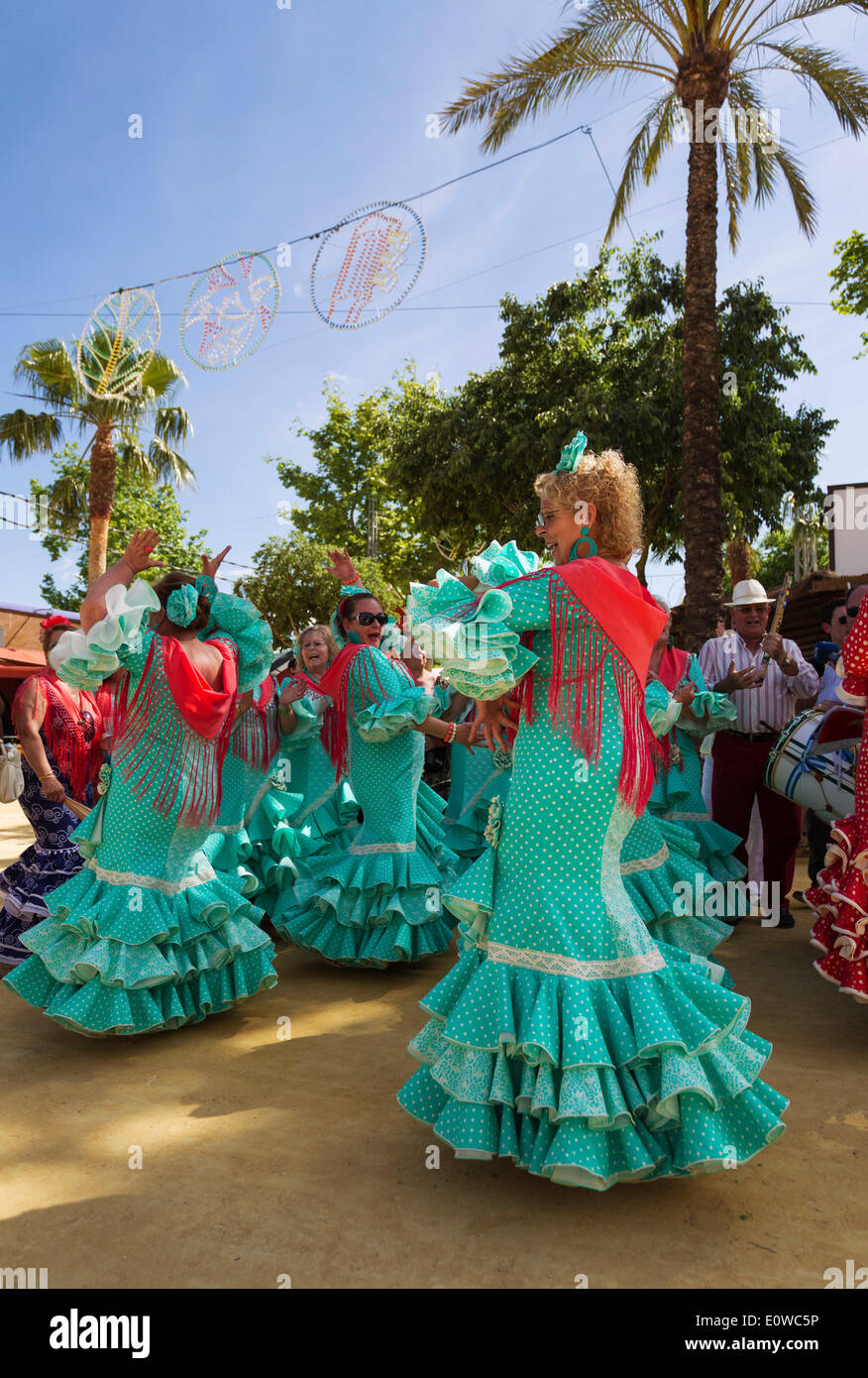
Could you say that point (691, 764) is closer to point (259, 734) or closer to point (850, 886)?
point (850, 886)

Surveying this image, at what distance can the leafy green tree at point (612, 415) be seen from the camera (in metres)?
15.8

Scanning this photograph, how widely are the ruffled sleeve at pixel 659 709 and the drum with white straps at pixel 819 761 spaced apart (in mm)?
798

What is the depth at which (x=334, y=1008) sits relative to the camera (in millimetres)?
4680

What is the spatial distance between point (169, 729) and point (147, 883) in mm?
672

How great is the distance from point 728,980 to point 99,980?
8.15ft

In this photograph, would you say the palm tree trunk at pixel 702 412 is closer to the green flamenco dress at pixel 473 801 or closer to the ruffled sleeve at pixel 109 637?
the green flamenco dress at pixel 473 801

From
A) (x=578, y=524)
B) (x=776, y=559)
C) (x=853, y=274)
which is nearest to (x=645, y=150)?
(x=853, y=274)

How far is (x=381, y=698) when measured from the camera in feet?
17.5

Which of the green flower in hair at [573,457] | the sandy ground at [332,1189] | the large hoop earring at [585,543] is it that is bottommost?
the sandy ground at [332,1189]

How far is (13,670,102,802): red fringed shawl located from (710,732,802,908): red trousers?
408 cm

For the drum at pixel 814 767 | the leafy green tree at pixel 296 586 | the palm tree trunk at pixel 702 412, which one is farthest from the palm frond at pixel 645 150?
the leafy green tree at pixel 296 586

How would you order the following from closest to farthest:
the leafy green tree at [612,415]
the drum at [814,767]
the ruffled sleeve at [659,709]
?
the ruffled sleeve at [659,709] → the drum at [814,767] → the leafy green tree at [612,415]
